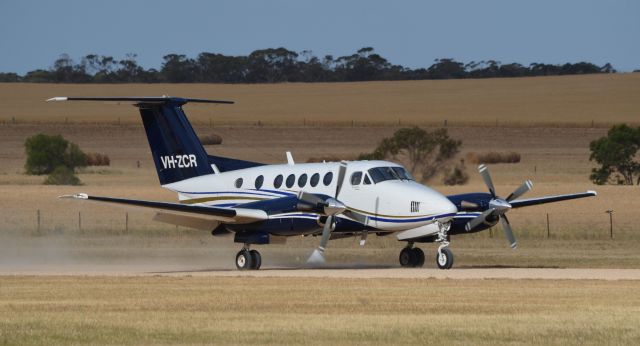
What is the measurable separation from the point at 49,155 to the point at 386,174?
52.1 meters

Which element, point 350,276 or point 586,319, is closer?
point 586,319

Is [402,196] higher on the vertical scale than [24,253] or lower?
higher

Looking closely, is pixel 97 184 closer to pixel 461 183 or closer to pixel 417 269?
pixel 461 183

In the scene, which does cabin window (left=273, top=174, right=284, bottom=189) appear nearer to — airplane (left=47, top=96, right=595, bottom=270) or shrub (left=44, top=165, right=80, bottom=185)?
airplane (left=47, top=96, right=595, bottom=270)

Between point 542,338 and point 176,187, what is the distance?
20.5 meters

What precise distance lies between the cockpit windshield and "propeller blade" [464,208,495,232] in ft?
6.70

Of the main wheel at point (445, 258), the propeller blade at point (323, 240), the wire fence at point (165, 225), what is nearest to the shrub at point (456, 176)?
the wire fence at point (165, 225)

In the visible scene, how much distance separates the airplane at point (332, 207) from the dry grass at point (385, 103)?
6941 centimetres

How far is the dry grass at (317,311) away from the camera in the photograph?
64.6ft

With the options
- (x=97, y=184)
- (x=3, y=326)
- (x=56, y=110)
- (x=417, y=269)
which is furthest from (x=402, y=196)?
(x=56, y=110)

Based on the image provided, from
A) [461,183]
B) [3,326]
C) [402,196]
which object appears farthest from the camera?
[461,183]

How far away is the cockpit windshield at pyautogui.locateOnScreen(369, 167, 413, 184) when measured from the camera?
114 ft

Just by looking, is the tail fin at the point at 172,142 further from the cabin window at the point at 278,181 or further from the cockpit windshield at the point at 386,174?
the cockpit windshield at the point at 386,174

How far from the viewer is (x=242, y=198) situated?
36.6 m
